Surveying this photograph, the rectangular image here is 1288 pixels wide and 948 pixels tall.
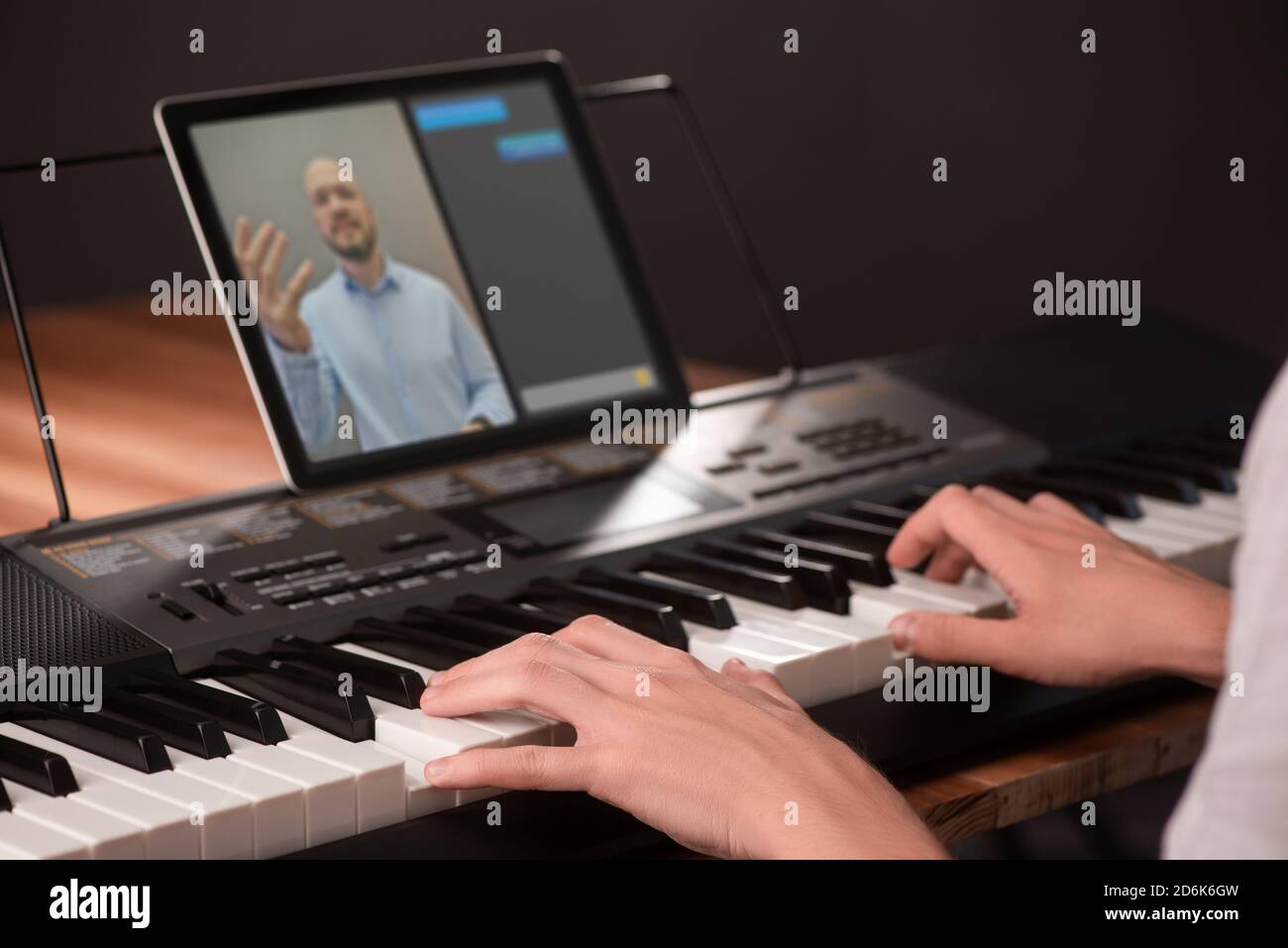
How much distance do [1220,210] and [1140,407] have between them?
97cm

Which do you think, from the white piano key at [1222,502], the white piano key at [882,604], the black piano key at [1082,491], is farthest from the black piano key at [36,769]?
the white piano key at [1222,502]

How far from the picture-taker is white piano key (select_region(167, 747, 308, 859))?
934mm

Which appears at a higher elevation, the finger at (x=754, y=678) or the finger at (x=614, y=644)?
the finger at (x=614, y=644)

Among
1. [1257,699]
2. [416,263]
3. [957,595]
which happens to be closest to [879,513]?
[957,595]

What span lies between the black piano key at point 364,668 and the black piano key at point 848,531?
493 mm

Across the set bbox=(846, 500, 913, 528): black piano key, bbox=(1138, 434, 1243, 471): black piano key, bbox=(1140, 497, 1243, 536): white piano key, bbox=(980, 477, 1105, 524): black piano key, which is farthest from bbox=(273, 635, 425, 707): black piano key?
bbox=(1138, 434, 1243, 471): black piano key

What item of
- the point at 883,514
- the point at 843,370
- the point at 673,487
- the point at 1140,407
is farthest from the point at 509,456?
the point at 1140,407

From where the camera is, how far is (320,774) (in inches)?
38.0

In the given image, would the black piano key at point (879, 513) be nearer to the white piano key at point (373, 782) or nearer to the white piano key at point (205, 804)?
the white piano key at point (373, 782)

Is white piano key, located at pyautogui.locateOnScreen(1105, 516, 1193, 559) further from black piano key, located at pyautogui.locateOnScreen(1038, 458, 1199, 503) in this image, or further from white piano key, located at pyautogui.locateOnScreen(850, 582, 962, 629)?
white piano key, located at pyautogui.locateOnScreen(850, 582, 962, 629)

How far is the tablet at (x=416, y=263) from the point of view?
4.72 ft
